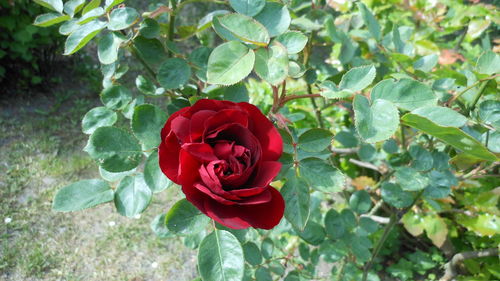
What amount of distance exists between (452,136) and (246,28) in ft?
1.07

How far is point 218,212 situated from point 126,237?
1894 mm

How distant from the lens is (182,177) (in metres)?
0.52

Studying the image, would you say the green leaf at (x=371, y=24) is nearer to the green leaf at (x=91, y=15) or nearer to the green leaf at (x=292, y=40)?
the green leaf at (x=292, y=40)

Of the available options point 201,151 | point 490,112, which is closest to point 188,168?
point 201,151

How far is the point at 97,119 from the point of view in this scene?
821mm

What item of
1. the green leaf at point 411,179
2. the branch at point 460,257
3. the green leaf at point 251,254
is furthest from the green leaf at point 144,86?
the branch at point 460,257

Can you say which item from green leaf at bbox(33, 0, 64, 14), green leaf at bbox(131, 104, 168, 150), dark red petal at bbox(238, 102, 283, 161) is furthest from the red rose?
green leaf at bbox(33, 0, 64, 14)

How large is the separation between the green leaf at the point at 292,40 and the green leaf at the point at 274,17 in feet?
0.04

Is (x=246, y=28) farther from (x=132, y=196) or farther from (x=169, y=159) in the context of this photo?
(x=132, y=196)

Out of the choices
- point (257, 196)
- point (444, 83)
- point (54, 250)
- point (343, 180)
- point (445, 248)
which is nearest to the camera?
point (257, 196)

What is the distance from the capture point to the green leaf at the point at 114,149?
65 cm

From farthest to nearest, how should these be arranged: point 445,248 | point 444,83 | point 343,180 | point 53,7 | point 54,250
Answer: point 54,250
point 445,248
point 444,83
point 53,7
point 343,180

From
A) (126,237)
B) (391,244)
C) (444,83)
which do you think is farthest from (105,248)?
(444,83)

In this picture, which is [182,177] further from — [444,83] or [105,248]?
[105,248]
